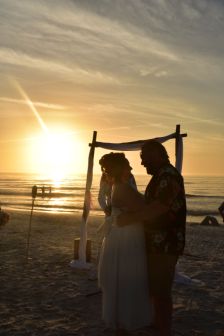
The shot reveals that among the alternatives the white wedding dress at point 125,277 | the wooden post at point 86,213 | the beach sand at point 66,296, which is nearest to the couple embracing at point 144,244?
Result: the white wedding dress at point 125,277

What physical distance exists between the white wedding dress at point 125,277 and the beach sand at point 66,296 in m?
0.93

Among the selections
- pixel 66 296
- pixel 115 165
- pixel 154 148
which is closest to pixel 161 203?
pixel 154 148

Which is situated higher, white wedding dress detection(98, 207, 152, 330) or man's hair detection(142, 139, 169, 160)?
man's hair detection(142, 139, 169, 160)

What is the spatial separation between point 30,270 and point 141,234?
235 inches

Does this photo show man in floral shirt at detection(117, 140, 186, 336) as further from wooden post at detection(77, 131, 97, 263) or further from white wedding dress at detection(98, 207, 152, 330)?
wooden post at detection(77, 131, 97, 263)

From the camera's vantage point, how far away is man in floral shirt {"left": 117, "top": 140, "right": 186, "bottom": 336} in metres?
4.22

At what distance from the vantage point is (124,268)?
15.0ft

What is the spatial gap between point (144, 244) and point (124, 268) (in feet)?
1.15

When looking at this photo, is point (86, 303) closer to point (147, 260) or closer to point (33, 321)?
point (33, 321)

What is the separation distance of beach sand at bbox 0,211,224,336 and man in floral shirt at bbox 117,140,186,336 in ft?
2.74

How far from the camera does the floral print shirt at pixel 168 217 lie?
4.24 m

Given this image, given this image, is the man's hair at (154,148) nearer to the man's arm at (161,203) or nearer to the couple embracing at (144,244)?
the couple embracing at (144,244)

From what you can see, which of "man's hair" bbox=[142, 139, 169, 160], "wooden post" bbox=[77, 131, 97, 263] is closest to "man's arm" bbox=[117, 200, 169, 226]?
"man's hair" bbox=[142, 139, 169, 160]

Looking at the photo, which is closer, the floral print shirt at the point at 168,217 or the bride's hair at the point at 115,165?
the floral print shirt at the point at 168,217
